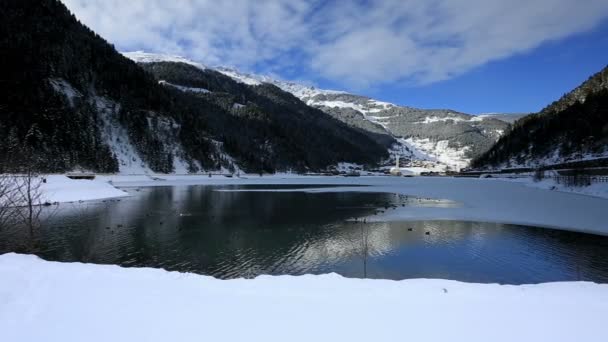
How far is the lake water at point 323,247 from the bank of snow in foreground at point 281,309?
6.49 meters

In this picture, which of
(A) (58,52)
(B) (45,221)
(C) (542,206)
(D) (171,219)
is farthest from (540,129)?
(A) (58,52)

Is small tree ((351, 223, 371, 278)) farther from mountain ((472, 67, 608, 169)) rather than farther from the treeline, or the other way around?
the treeline

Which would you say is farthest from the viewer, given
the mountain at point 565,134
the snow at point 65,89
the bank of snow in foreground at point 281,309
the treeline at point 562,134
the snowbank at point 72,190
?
the snow at point 65,89

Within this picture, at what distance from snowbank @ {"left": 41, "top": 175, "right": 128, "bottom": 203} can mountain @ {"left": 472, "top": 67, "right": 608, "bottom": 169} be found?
114012 millimetres

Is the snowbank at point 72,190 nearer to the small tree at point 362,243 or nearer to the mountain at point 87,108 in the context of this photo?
the mountain at point 87,108

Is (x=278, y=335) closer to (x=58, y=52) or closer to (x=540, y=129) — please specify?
(x=58, y=52)

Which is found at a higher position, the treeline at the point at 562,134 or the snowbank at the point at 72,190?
the treeline at the point at 562,134

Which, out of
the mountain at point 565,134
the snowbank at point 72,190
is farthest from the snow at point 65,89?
the mountain at point 565,134

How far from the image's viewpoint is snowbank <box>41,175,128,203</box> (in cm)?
4325

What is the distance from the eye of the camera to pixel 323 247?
21297mm

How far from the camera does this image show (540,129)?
137 m

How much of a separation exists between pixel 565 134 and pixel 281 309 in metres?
143

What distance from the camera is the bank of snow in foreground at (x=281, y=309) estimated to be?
679cm

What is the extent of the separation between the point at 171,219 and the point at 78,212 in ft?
36.7
